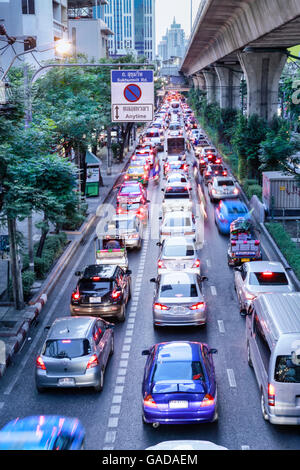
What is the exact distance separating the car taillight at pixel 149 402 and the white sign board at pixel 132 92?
41.0ft

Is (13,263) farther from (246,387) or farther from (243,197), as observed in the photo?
(243,197)

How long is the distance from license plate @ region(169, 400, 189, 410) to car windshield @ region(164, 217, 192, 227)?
15083mm

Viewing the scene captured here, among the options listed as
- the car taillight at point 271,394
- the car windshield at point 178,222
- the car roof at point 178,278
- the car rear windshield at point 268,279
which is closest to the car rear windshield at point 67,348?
the car taillight at point 271,394

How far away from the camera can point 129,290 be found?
20.9 m

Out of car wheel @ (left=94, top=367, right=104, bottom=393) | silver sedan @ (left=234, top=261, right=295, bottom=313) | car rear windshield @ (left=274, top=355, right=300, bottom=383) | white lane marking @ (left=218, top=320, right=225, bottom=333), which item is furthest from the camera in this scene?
silver sedan @ (left=234, top=261, right=295, bottom=313)

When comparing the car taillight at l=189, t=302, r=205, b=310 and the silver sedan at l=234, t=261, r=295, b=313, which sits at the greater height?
the silver sedan at l=234, t=261, r=295, b=313

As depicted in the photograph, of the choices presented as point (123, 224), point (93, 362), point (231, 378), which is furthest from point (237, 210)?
point (93, 362)

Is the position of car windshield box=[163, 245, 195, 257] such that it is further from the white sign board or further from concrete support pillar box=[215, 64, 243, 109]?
concrete support pillar box=[215, 64, 243, 109]

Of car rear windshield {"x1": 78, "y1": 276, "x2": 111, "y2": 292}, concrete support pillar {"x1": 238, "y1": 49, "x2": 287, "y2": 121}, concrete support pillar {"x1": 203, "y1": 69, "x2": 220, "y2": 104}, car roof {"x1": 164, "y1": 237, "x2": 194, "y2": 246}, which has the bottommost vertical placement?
car rear windshield {"x1": 78, "y1": 276, "x2": 111, "y2": 292}

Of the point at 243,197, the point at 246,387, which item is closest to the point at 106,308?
the point at 246,387

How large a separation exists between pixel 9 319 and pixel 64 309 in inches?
81.2

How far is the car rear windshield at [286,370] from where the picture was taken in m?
11.0

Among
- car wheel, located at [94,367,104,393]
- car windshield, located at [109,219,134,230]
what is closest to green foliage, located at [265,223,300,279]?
car windshield, located at [109,219,134,230]

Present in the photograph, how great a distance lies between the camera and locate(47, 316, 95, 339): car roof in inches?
543
